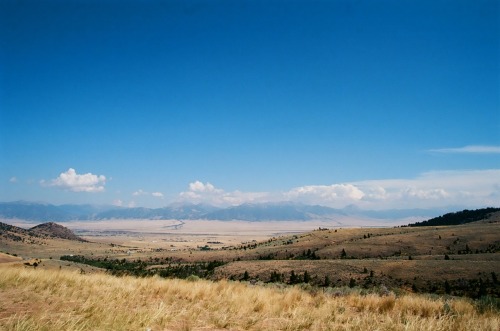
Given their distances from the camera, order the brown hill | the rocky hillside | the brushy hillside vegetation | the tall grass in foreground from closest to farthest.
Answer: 1. the tall grass in foreground
2. the brushy hillside vegetation
3. the rocky hillside
4. the brown hill

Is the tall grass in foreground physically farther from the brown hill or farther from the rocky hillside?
the brown hill

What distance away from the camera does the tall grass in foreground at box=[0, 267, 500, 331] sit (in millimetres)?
6969

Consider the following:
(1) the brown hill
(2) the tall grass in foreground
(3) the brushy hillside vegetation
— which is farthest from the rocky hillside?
(2) the tall grass in foreground

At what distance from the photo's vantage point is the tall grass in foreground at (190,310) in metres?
6.97

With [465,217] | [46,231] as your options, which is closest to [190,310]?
[465,217]

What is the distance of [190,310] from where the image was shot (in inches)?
333

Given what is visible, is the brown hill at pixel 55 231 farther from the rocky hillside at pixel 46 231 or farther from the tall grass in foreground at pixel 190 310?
the tall grass in foreground at pixel 190 310

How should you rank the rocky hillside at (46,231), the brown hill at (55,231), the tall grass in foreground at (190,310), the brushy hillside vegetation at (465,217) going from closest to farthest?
1. the tall grass in foreground at (190,310)
2. the brushy hillside vegetation at (465,217)
3. the rocky hillside at (46,231)
4. the brown hill at (55,231)

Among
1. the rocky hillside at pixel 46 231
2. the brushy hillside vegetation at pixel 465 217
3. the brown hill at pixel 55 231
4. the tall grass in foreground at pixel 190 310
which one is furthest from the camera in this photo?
the brown hill at pixel 55 231

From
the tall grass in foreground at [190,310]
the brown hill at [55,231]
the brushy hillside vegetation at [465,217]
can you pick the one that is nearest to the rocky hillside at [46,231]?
the brown hill at [55,231]

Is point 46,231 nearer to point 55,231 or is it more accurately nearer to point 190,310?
point 55,231

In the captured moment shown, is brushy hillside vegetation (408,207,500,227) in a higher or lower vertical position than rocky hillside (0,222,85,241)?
higher

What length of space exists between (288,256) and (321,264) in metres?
20.5

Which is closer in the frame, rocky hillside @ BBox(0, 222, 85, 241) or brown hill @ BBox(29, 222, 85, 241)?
rocky hillside @ BBox(0, 222, 85, 241)
